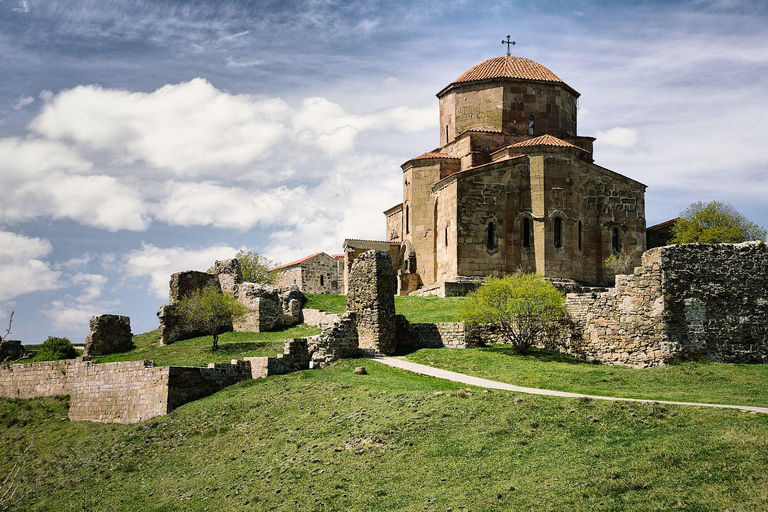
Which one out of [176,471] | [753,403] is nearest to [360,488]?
[176,471]

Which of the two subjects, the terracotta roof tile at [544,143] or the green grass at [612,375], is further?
the terracotta roof tile at [544,143]

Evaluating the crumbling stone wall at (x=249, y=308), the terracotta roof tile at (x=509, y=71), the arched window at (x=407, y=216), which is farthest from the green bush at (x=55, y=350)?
the terracotta roof tile at (x=509, y=71)

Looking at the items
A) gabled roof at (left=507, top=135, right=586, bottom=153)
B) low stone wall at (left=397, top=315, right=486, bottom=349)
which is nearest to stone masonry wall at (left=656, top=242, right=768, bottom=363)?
low stone wall at (left=397, top=315, right=486, bottom=349)

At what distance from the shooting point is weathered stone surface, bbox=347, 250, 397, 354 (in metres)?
23.6

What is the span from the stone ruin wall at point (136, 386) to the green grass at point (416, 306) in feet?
32.8

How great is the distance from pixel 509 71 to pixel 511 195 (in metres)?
9.66

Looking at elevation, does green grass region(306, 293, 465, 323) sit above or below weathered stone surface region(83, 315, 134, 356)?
above

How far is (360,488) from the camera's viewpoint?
1261cm

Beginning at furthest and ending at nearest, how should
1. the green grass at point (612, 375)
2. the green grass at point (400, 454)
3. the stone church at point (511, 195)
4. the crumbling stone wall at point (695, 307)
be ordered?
the stone church at point (511, 195), the crumbling stone wall at point (695, 307), the green grass at point (612, 375), the green grass at point (400, 454)

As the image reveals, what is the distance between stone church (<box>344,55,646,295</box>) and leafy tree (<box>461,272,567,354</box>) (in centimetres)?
1264

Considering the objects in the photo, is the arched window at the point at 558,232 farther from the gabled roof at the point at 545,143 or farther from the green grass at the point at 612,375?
the green grass at the point at 612,375

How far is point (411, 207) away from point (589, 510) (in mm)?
34690

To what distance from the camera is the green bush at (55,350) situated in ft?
104

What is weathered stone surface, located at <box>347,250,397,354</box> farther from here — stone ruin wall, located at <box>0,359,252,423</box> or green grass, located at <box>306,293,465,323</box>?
green grass, located at <box>306,293,465,323</box>
